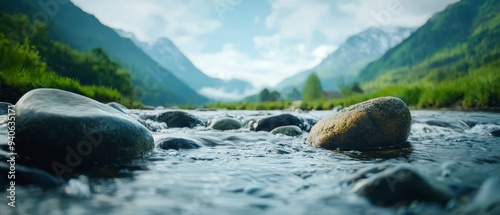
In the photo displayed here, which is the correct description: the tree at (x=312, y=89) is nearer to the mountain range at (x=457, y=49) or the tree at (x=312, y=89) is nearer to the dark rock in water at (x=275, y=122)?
the mountain range at (x=457, y=49)

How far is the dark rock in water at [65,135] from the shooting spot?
3.26m

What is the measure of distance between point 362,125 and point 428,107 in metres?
13.4

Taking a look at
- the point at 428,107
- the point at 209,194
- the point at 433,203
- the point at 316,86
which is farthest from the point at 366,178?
the point at 316,86

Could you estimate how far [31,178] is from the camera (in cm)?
261

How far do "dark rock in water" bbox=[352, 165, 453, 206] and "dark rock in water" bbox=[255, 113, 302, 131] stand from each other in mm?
5521

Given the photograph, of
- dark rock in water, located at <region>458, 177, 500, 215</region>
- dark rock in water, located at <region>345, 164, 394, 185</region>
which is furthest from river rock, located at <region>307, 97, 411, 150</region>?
dark rock in water, located at <region>458, 177, 500, 215</region>

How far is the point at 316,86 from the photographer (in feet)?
298

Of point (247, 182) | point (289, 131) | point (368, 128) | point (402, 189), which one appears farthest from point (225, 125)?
point (402, 189)

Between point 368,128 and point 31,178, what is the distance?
4432 millimetres

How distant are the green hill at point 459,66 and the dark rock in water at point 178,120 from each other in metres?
12.1

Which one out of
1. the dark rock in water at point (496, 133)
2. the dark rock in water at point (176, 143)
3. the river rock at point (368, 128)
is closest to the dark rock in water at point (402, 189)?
the river rock at point (368, 128)

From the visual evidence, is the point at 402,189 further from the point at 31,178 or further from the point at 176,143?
the point at 176,143

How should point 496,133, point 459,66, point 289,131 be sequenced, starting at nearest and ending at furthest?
point 496,133 → point 289,131 → point 459,66

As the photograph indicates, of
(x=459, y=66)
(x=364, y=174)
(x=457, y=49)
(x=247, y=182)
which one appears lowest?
(x=247, y=182)
